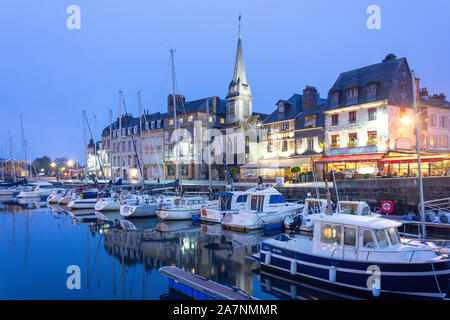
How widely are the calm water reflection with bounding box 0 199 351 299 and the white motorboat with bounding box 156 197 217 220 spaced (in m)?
0.65

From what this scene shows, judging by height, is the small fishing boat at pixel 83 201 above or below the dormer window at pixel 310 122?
below

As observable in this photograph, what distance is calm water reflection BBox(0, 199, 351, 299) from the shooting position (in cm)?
1162

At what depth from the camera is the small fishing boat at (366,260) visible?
9688mm

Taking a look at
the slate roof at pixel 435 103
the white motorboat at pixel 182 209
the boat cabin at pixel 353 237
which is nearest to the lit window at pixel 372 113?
the slate roof at pixel 435 103

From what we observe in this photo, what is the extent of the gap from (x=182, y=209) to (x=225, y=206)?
13.2 ft

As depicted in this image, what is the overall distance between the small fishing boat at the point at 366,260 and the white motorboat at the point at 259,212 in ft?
29.0

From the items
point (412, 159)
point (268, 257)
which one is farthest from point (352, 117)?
point (268, 257)

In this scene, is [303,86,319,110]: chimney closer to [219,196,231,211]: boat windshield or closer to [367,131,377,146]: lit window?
[367,131,377,146]: lit window

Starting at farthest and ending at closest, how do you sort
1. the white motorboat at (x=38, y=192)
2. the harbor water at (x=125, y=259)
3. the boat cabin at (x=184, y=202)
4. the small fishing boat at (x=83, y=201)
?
the white motorboat at (x=38, y=192)
the small fishing boat at (x=83, y=201)
the boat cabin at (x=184, y=202)
the harbor water at (x=125, y=259)

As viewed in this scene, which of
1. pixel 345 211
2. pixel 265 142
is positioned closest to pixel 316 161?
pixel 265 142

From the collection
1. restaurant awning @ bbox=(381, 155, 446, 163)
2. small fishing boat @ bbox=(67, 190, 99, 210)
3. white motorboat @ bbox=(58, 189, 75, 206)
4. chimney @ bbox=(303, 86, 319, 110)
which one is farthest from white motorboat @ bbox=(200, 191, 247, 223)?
white motorboat @ bbox=(58, 189, 75, 206)

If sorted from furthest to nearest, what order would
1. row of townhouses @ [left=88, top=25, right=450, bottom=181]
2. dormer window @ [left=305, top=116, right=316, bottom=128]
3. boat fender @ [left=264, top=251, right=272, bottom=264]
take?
dormer window @ [left=305, top=116, right=316, bottom=128] < row of townhouses @ [left=88, top=25, right=450, bottom=181] < boat fender @ [left=264, top=251, right=272, bottom=264]

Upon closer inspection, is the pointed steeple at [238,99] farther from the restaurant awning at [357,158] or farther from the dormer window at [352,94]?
the restaurant awning at [357,158]

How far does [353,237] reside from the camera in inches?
433
